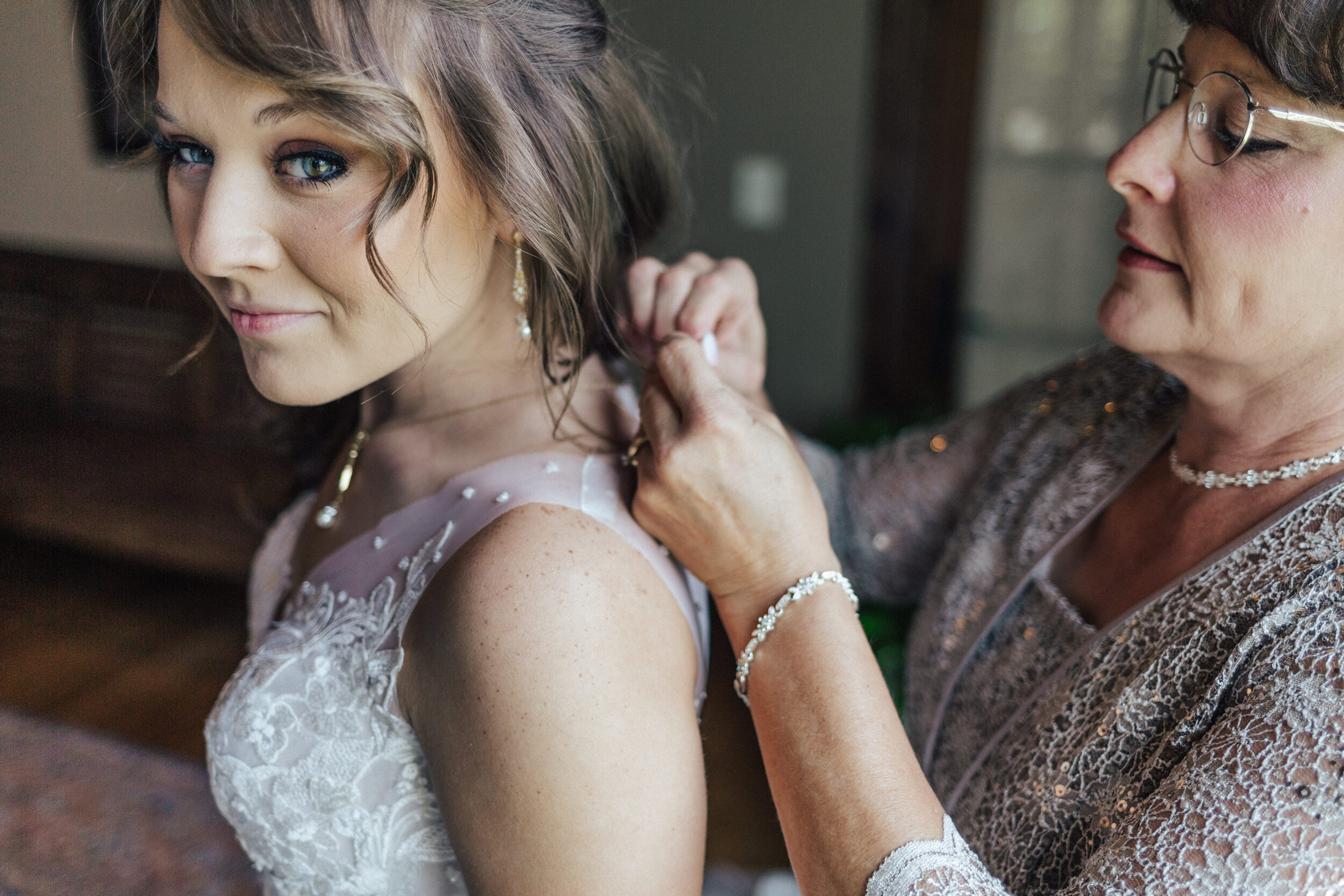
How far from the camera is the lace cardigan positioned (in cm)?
78

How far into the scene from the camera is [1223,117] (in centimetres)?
97

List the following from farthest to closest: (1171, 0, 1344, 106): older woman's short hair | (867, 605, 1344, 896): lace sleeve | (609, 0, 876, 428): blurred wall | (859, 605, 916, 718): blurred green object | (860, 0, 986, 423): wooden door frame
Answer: (609, 0, 876, 428): blurred wall, (860, 0, 986, 423): wooden door frame, (859, 605, 916, 718): blurred green object, (1171, 0, 1344, 106): older woman's short hair, (867, 605, 1344, 896): lace sleeve

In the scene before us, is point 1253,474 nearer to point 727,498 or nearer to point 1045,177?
point 727,498

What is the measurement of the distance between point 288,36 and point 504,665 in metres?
0.54

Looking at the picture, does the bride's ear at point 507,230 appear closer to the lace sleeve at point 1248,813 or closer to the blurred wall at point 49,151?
the blurred wall at point 49,151

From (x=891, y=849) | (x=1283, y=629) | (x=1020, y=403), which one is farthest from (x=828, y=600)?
(x=1020, y=403)

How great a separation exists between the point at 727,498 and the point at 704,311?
306 mm

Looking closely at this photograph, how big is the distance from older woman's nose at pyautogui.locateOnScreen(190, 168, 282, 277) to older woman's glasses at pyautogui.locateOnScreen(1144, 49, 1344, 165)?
0.88 m

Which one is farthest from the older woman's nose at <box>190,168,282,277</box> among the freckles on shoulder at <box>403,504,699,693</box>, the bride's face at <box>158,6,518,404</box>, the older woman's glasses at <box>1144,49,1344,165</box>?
the older woman's glasses at <box>1144,49,1344,165</box>

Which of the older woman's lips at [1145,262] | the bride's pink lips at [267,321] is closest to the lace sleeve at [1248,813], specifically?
the older woman's lips at [1145,262]

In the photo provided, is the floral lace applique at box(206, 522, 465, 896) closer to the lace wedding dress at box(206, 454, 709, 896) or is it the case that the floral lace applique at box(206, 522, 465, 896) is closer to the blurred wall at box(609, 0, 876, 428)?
the lace wedding dress at box(206, 454, 709, 896)

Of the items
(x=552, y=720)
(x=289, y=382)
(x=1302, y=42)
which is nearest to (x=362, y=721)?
(x=552, y=720)

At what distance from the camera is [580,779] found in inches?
31.9

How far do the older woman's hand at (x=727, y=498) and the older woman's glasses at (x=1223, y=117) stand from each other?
495 mm
